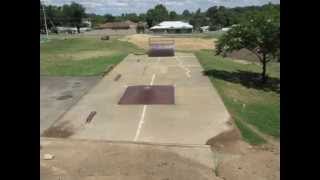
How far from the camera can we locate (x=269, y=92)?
2297 cm

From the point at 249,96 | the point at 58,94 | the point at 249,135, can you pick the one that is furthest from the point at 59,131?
the point at 249,96

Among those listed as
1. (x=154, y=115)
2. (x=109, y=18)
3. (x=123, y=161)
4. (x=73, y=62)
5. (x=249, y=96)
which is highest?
(x=109, y=18)

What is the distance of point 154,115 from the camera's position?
1698cm

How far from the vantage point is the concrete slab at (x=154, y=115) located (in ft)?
47.1

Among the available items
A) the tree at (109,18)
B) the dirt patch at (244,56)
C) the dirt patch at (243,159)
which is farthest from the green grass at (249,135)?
the tree at (109,18)

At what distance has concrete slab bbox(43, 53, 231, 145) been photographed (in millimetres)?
14353

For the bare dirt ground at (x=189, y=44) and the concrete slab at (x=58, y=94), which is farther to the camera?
the bare dirt ground at (x=189, y=44)

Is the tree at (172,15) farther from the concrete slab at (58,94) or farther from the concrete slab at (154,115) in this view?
the concrete slab at (154,115)

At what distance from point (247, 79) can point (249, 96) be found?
5.32 m

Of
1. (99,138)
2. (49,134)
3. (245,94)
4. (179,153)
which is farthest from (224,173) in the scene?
(245,94)

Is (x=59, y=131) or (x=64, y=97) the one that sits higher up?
(x=64, y=97)

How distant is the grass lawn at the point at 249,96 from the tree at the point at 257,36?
161 cm

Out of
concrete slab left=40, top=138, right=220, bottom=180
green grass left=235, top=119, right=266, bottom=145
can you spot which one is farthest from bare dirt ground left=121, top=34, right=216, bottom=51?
concrete slab left=40, top=138, right=220, bottom=180

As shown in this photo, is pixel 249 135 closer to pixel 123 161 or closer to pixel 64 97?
pixel 123 161
